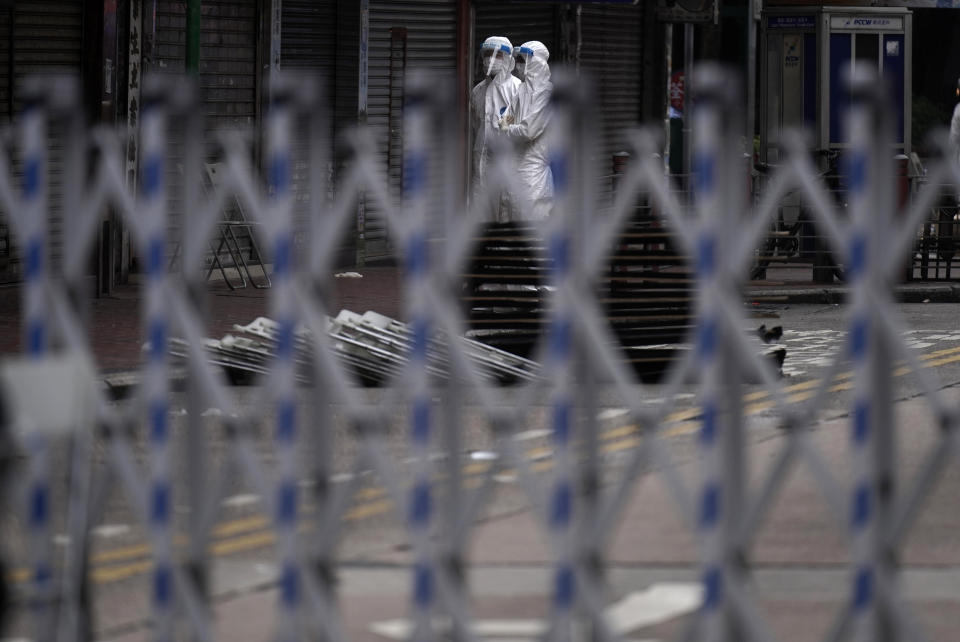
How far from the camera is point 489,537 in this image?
23.4 ft

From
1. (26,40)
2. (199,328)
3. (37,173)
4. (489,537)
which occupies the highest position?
(26,40)

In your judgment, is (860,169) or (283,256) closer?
(860,169)

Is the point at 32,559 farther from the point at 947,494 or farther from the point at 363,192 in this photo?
the point at 363,192

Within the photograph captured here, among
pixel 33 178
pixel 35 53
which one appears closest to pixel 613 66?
pixel 35 53

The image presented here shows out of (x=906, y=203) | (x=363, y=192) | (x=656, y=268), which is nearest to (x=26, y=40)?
(x=363, y=192)

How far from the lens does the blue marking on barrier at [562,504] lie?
4.34m

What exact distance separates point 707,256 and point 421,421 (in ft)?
2.24

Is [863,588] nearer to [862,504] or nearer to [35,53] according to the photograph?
[862,504]

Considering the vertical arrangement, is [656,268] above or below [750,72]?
below

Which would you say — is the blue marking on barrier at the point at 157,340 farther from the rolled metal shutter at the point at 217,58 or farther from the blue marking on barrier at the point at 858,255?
the rolled metal shutter at the point at 217,58

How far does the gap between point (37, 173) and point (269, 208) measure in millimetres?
552

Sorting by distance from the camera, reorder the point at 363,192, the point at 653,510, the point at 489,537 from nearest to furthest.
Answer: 1. the point at 489,537
2. the point at 653,510
3. the point at 363,192

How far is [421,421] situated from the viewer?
4.39 metres

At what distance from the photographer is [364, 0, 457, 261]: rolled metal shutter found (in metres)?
20.2
